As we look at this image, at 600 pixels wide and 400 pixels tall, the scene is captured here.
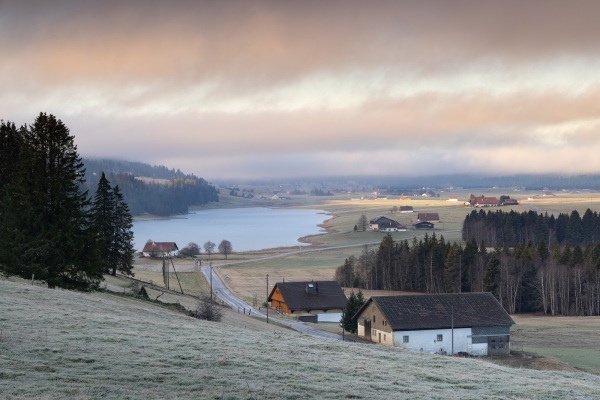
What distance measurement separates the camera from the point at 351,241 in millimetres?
160875

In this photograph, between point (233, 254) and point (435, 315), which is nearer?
point (435, 315)

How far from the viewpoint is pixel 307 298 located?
78.1m

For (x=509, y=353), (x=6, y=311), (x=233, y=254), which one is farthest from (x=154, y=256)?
(x=6, y=311)

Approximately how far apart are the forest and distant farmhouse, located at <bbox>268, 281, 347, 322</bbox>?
20941mm

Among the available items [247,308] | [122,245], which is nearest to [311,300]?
[247,308]

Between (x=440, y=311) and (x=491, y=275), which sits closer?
(x=440, y=311)

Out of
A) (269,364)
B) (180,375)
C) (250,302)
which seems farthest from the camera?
(250,302)

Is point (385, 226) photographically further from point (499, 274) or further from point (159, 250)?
point (499, 274)

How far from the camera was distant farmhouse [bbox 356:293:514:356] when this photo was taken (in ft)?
184

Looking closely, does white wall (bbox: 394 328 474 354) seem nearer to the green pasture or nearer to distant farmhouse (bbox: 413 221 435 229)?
the green pasture

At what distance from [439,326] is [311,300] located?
2409cm

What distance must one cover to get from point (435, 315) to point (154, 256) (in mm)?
86460

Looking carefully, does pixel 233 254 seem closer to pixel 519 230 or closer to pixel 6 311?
pixel 519 230

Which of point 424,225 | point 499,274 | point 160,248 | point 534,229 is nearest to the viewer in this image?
point 499,274
